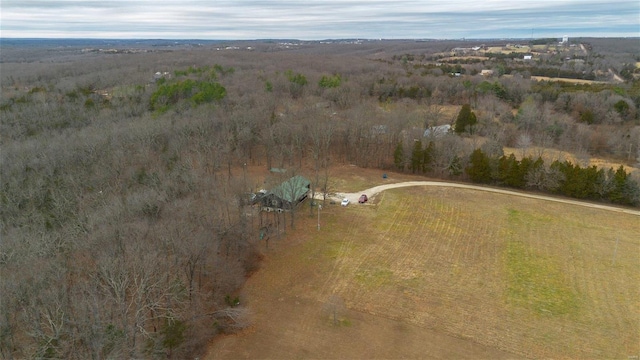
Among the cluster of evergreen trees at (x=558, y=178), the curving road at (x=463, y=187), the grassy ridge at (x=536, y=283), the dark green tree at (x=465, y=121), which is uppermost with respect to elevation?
the dark green tree at (x=465, y=121)

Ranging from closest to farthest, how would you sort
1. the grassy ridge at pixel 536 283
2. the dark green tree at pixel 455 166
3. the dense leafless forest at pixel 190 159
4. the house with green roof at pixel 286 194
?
the dense leafless forest at pixel 190 159, the grassy ridge at pixel 536 283, the house with green roof at pixel 286 194, the dark green tree at pixel 455 166

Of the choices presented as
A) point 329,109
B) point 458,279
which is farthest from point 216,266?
point 329,109

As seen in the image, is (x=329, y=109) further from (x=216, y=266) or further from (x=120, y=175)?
(x=216, y=266)

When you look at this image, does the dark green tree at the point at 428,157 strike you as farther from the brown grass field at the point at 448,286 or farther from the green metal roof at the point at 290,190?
the green metal roof at the point at 290,190

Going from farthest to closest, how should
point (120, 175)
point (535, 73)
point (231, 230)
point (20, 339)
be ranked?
1. point (535, 73)
2. point (120, 175)
3. point (231, 230)
4. point (20, 339)

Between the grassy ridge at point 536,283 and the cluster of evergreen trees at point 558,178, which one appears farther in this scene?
the cluster of evergreen trees at point 558,178

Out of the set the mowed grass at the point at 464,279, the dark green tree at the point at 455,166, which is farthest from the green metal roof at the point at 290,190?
the dark green tree at the point at 455,166

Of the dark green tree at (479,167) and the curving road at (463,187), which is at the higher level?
the dark green tree at (479,167)

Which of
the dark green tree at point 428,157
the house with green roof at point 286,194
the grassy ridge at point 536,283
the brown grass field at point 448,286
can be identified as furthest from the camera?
the dark green tree at point 428,157
